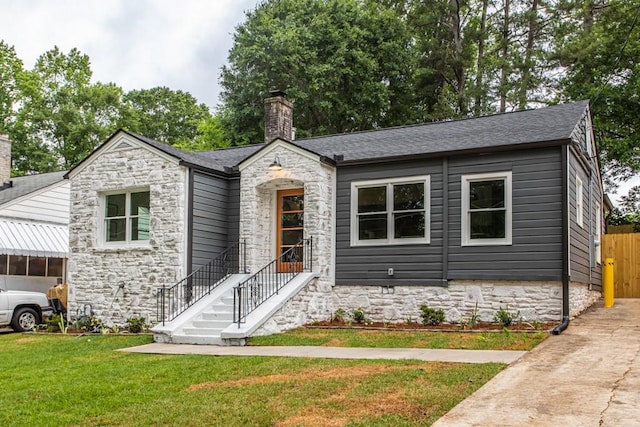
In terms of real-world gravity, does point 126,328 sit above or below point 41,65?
A: below

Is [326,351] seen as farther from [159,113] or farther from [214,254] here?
[159,113]

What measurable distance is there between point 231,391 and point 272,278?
272 inches

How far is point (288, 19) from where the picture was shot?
28.2 metres

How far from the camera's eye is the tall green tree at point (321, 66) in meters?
27.1

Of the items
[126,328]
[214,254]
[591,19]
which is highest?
[591,19]

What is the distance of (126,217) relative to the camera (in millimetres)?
14805

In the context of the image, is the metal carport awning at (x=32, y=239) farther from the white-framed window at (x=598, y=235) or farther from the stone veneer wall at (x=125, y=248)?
the white-framed window at (x=598, y=235)

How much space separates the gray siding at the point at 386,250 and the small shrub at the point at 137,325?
4375 millimetres

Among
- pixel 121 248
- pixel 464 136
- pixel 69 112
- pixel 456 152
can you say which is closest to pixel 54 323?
pixel 121 248

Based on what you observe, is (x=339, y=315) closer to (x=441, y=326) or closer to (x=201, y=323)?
(x=441, y=326)

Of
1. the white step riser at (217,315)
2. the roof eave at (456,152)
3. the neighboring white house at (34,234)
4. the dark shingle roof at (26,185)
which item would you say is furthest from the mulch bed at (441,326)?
the dark shingle roof at (26,185)

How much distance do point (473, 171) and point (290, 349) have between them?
17.4ft

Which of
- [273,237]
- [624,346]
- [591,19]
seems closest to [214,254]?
[273,237]

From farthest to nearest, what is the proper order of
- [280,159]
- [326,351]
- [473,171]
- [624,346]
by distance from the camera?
[280,159] < [473,171] < [326,351] < [624,346]
